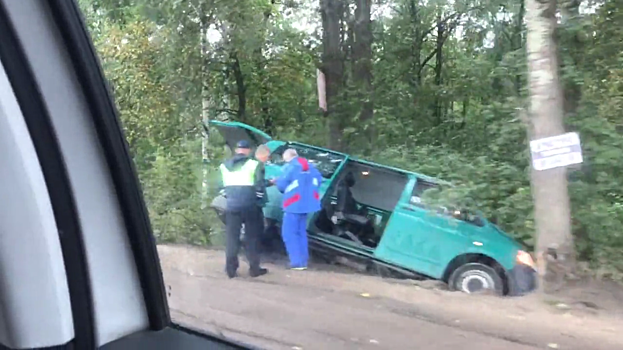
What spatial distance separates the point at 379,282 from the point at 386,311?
0.75ft

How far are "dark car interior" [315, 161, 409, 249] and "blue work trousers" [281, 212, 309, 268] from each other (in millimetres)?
64

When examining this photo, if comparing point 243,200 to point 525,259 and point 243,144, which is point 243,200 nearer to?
point 243,144

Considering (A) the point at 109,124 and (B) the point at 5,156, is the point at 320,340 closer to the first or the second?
(A) the point at 109,124

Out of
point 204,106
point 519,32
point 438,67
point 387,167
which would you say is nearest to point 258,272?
point 387,167

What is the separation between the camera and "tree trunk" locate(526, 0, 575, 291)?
202 centimetres

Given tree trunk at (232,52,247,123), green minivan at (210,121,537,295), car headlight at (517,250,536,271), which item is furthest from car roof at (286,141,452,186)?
car headlight at (517,250,536,271)

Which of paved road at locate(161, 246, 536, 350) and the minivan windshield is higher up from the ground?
the minivan windshield

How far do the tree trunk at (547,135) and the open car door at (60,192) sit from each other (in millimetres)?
1176

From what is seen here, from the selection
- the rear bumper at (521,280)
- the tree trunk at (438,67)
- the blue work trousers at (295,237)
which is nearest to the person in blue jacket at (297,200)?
the blue work trousers at (295,237)

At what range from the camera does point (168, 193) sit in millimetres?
2232

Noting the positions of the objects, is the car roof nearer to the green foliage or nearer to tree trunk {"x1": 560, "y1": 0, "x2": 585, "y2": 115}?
the green foliage

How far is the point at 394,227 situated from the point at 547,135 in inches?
26.9

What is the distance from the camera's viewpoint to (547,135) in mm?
2057

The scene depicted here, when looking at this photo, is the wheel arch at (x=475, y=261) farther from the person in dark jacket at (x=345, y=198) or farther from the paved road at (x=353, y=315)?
the person in dark jacket at (x=345, y=198)
